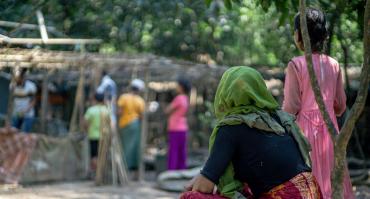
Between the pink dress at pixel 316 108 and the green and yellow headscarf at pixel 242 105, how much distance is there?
0.77 m

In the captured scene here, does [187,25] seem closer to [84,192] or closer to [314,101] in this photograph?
[84,192]

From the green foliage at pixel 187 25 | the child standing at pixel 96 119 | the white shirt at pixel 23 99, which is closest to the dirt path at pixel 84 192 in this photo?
the child standing at pixel 96 119

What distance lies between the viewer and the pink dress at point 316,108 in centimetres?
448

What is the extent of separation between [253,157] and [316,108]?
0.98 m

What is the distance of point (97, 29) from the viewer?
12898 mm

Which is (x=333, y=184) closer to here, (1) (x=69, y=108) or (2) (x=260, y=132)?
(2) (x=260, y=132)

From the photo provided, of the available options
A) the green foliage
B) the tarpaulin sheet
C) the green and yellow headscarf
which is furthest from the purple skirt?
the green and yellow headscarf

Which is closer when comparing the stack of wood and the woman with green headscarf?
the woman with green headscarf

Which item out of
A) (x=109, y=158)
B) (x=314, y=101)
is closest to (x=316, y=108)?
(x=314, y=101)

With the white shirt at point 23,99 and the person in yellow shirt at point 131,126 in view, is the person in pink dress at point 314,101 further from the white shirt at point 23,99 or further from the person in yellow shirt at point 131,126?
the white shirt at point 23,99

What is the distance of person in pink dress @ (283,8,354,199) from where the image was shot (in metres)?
4.47

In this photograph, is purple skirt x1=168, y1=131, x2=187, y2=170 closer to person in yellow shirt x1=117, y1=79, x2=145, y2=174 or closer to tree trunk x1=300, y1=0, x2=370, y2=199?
person in yellow shirt x1=117, y1=79, x2=145, y2=174

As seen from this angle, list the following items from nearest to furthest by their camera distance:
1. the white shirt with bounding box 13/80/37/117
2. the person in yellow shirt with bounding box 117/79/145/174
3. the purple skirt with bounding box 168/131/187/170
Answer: the purple skirt with bounding box 168/131/187/170 → the person in yellow shirt with bounding box 117/79/145/174 → the white shirt with bounding box 13/80/37/117

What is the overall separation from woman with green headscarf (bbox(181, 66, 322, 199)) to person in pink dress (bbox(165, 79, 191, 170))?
8.28m
